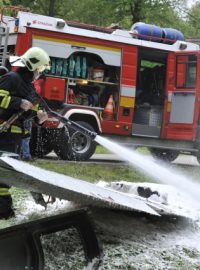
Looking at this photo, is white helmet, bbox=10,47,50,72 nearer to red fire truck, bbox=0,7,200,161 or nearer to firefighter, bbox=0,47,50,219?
firefighter, bbox=0,47,50,219

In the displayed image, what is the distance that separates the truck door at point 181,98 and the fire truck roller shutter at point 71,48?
1427mm

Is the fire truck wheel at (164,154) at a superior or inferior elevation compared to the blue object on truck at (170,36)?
inferior

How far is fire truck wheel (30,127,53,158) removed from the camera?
34.4 ft

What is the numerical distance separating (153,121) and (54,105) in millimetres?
2642

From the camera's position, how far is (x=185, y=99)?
11750mm

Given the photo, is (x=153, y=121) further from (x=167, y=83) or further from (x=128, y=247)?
(x=128, y=247)

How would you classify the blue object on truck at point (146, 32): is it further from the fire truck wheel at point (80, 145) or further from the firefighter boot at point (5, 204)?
the firefighter boot at point (5, 204)

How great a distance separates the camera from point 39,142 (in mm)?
10672

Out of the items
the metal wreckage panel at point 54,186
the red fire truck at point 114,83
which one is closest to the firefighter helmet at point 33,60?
the metal wreckage panel at point 54,186

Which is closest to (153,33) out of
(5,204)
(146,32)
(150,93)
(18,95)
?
(146,32)

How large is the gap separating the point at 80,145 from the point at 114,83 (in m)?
1.51

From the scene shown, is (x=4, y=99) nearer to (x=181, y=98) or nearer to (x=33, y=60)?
(x=33, y=60)

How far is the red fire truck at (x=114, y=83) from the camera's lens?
33.7ft

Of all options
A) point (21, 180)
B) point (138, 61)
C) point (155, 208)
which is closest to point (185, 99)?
point (138, 61)
